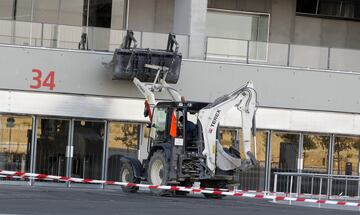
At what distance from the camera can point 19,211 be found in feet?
55.0

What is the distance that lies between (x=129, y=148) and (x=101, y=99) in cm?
204

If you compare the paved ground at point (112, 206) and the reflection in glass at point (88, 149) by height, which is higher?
the reflection in glass at point (88, 149)

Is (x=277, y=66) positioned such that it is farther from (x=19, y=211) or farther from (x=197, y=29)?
(x=19, y=211)

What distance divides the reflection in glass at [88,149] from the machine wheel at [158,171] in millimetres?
5472

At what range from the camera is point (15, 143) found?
29641 millimetres

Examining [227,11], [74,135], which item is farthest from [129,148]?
[227,11]

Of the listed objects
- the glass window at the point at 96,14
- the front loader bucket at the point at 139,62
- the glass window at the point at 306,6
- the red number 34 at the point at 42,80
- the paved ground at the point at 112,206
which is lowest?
the paved ground at the point at 112,206

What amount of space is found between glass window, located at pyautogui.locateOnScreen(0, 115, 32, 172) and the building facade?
33 mm

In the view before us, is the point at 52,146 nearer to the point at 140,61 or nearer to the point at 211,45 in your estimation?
the point at 140,61

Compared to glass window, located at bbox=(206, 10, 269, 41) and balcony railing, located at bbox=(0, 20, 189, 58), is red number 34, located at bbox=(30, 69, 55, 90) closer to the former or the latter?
balcony railing, located at bbox=(0, 20, 189, 58)

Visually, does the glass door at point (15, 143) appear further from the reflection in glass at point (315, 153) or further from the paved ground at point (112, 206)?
the reflection in glass at point (315, 153)

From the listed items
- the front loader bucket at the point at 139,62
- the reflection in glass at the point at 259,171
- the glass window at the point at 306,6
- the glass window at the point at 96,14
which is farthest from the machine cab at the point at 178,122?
the glass window at the point at 306,6

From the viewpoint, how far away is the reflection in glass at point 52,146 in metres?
29.8

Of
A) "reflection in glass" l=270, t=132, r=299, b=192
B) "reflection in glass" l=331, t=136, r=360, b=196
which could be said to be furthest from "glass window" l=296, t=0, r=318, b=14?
"reflection in glass" l=270, t=132, r=299, b=192
